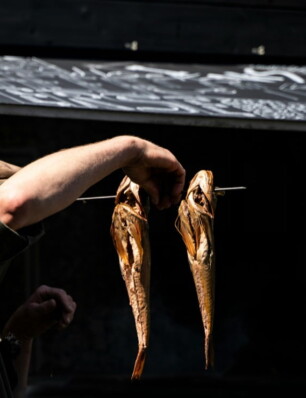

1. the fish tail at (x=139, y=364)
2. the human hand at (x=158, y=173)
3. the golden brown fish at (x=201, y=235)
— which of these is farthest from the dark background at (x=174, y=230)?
the human hand at (x=158, y=173)

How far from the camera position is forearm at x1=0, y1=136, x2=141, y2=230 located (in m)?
3.12

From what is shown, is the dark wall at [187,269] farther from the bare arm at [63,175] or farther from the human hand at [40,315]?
the bare arm at [63,175]

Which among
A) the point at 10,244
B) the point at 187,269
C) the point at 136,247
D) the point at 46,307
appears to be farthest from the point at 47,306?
the point at 187,269

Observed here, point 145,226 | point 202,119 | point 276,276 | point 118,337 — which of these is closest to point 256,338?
point 276,276

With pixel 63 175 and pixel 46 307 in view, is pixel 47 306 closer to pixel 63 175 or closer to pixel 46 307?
pixel 46 307

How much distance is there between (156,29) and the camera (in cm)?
945

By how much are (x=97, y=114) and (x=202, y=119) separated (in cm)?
71

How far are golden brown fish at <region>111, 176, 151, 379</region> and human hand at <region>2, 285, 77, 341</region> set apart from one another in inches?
16.8

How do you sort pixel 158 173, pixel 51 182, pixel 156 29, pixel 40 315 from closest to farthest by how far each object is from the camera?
pixel 51 182 → pixel 158 173 → pixel 40 315 → pixel 156 29

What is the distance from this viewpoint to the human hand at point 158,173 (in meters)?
3.64

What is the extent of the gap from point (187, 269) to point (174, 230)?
0.35m

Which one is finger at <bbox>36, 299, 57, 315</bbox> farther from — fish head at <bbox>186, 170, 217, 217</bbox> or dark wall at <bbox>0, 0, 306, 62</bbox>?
dark wall at <bbox>0, 0, 306, 62</bbox>

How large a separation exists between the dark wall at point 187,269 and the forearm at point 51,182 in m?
6.01

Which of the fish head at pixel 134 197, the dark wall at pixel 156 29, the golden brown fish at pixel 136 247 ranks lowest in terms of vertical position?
the golden brown fish at pixel 136 247
